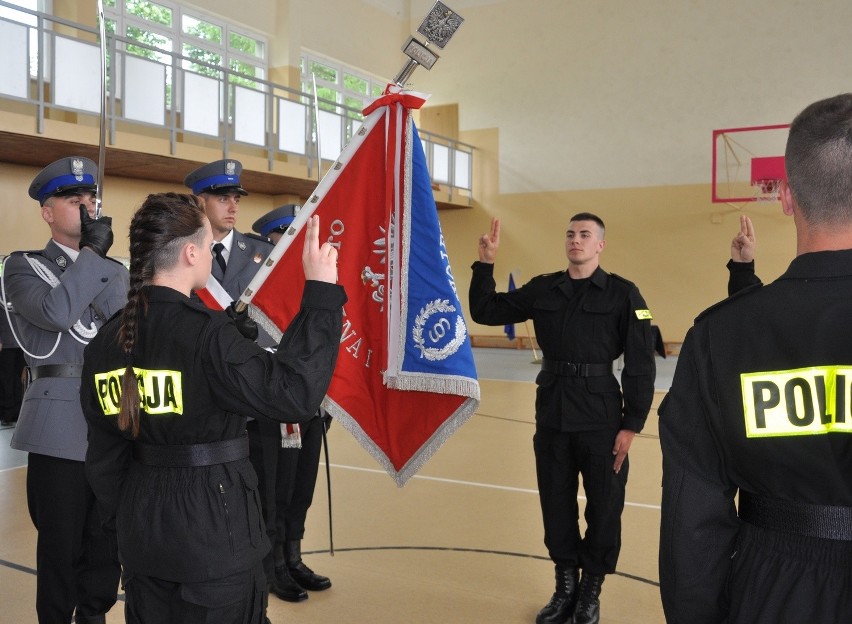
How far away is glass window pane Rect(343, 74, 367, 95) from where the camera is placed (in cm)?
1770

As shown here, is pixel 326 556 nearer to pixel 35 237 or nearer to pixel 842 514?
pixel 842 514

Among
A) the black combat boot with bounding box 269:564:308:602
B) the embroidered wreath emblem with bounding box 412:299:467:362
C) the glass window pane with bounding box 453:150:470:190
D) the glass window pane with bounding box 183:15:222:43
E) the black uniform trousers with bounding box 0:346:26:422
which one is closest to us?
the embroidered wreath emblem with bounding box 412:299:467:362

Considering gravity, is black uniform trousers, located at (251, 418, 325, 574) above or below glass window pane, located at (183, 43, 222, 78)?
below

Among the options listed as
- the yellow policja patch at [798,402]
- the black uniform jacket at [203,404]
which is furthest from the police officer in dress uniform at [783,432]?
the black uniform jacket at [203,404]

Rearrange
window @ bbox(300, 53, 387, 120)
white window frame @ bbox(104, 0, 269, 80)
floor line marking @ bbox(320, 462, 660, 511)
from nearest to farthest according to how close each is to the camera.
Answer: floor line marking @ bbox(320, 462, 660, 511) < white window frame @ bbox(104, 0, 269, 80) < window @ bbox(300, 53, 387, 120)

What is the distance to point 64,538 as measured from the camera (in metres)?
2.74

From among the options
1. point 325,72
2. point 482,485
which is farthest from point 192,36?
point 482,485

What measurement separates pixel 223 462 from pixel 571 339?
1936 millimetres

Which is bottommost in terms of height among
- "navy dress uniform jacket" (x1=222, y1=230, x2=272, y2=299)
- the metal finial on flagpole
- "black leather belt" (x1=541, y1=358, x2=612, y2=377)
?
"black leather belt" (x1=541, y1=358, x2=612, y2=377)

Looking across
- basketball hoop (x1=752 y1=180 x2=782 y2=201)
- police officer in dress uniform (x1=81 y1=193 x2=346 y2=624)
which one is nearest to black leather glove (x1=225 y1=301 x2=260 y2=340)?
police officer in dress uniform (x1=81 y1=193 x2=346 y2=624)

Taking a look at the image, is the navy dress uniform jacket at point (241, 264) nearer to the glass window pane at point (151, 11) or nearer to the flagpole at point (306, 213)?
the flagpole at point (306, 213)

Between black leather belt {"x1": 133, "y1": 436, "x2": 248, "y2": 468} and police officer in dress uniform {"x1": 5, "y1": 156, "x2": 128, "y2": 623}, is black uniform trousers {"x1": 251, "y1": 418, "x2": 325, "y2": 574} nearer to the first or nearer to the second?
police officer in dress uniform {"x1": 5, "y1": 156, "x2": 128, "y2": 623}

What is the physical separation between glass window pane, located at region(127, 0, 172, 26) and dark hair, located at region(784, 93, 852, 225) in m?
13.6

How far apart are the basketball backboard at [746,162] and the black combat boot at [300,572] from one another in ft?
43.7
